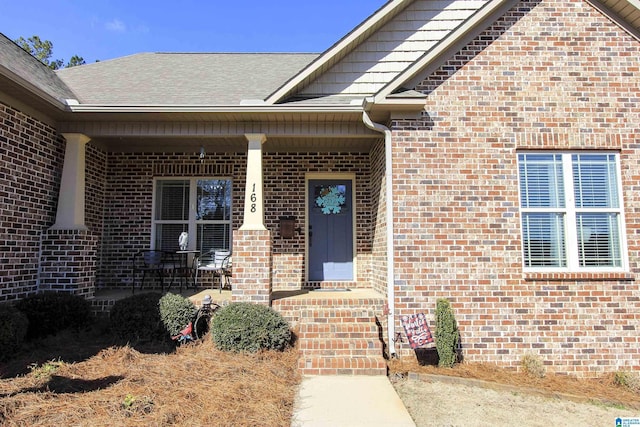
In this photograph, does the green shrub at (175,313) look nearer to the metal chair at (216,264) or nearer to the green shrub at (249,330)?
the green shrub at (249,330)

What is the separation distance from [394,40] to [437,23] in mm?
920

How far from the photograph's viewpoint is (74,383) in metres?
4.36

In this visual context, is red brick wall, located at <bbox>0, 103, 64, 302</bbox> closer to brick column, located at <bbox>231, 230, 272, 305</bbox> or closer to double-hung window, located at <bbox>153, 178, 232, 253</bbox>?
double-hung window, located at <bbox>153, 178, 232, 253</bbox>

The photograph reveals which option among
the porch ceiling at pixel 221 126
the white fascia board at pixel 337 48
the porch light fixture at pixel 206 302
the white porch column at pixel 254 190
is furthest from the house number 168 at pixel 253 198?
the porch light fixture at pixel 206 302

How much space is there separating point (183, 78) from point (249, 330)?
5417 millimetres

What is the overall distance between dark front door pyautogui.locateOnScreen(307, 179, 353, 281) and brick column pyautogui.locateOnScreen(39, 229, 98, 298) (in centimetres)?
397

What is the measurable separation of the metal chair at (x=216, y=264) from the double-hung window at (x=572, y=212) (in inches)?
201

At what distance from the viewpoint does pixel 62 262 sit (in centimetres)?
630

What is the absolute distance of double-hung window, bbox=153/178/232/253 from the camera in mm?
8211

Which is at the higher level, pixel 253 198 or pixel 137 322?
pixel 253 198

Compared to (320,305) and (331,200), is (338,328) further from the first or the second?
(331,200)

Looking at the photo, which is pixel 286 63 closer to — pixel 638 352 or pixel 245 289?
pixel 245 289

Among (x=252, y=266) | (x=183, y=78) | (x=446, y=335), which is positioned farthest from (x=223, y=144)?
(x=446, y=335)

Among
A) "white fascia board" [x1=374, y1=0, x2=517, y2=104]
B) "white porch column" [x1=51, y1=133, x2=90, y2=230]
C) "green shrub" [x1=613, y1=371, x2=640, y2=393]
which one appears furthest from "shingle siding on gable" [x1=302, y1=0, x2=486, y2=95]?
"green shrub" [x1=613, y1=371, x2=640, y2=393]
